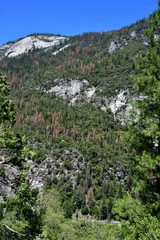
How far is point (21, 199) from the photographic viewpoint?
7.88m

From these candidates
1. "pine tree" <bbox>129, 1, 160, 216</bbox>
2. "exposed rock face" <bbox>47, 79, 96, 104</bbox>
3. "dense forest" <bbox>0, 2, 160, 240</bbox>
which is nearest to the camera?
"pine tree" <bbox>129, 1, 160, 216</bbox>

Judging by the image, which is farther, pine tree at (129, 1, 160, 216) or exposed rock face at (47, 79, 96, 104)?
exposed rock face at (47, 79, 96, 104)

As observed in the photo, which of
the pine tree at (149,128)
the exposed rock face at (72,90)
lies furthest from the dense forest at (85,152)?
the exposed rock face at (72,90)

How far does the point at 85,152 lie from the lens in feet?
316

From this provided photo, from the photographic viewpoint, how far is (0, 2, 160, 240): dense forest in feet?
24.5

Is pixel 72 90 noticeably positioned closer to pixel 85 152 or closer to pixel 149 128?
pixel 85 152

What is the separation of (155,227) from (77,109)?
5247 inches

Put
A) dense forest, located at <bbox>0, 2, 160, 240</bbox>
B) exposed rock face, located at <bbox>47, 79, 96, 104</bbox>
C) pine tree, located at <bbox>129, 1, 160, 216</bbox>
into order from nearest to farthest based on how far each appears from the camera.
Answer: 1. pine tree, located at <bbox>129, 1, 160, 216</bbox>
2. dense forest, located at <bbox>0, 2, 160, 240</bbox>
3. exposed rock face, located at <bbox>47, 79, 96, 104</bbox>

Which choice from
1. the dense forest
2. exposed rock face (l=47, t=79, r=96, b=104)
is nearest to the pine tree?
the dense forest

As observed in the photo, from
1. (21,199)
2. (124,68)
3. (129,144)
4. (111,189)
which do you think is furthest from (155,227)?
(124,68)

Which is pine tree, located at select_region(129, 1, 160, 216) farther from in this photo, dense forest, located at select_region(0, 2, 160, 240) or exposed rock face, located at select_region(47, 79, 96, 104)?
exposed rock face, located at select_region(47, 79, 96, 104)

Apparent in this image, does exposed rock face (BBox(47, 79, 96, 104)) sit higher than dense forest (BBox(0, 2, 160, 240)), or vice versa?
exposed rock face (BBox(47, 79, 96, 104))

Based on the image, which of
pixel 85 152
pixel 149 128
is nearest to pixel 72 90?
pixel 85 152

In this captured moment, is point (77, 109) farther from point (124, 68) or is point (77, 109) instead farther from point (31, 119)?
point (124, 68)
